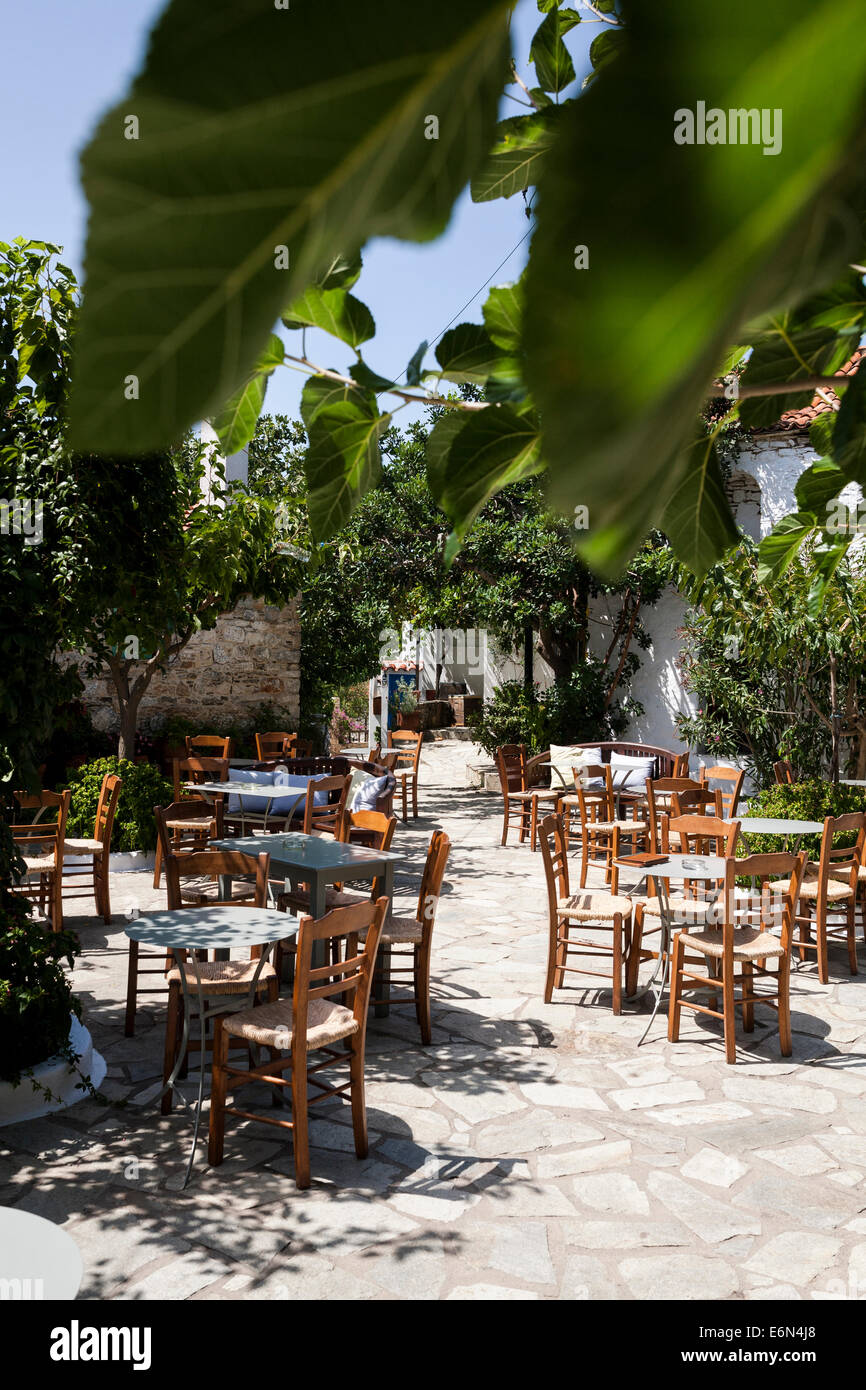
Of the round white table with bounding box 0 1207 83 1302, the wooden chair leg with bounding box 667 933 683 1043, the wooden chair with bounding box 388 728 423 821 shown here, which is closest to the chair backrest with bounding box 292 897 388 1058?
the round white table with bounding box 0 1207 83 1302

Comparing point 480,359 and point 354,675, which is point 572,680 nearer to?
point 354,675

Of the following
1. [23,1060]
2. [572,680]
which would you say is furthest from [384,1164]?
[572,680]

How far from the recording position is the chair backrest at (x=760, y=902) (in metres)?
4.68

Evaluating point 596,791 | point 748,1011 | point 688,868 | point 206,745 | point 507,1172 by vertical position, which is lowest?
point 507,1172

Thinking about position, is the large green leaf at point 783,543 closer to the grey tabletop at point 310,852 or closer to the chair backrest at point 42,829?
the grey tabletop at point 310,852

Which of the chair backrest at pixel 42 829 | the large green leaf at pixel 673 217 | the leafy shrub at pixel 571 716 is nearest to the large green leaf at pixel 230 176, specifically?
the large green leaf at pixel 673 217

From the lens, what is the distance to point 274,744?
12.7 m

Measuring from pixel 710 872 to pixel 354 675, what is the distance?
9.74m

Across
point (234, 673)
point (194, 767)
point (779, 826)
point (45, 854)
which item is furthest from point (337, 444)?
point (234, 673)

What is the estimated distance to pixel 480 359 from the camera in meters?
0.61

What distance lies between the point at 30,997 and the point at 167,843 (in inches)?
53.3

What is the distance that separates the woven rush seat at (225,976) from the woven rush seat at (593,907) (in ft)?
6.10

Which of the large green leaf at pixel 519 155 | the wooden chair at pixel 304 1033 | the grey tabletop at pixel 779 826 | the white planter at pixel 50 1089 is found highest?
the large green leaf at pixel 519 155

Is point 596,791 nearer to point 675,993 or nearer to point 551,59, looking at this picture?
point 675,993
